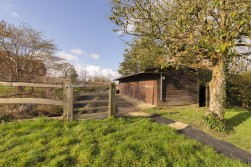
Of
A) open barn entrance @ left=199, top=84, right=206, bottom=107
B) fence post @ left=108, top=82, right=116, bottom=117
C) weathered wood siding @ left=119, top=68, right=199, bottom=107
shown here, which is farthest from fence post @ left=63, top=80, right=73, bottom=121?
open barn entrance @ left=199, top=84, right=206, bottom=107

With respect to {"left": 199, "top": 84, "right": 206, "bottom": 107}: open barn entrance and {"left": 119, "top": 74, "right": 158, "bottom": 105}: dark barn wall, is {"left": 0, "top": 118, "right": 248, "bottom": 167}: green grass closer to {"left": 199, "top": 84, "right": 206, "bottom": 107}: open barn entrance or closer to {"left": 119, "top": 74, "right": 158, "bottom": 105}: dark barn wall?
{"left": 119, "top": 74, "right": 158, "bottom": 105}: dark barn wall

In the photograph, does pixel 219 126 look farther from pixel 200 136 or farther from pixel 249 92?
pixel 249 92

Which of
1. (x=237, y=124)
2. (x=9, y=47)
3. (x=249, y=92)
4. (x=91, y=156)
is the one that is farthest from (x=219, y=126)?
(x=9, y=47)

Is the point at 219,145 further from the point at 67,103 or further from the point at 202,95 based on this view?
the point at 202,95

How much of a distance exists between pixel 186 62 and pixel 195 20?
228 cm

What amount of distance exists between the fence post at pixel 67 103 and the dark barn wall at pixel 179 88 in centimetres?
789

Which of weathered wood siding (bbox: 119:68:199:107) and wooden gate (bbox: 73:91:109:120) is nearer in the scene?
wooden gate (bbox: 73:91:109:120)

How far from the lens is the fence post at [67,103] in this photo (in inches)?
231

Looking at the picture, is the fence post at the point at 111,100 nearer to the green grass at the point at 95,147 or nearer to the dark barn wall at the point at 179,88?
the green grass at the point at 95,147

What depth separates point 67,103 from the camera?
5.89 m

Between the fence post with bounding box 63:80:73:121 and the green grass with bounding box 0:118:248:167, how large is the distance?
0.43 meters

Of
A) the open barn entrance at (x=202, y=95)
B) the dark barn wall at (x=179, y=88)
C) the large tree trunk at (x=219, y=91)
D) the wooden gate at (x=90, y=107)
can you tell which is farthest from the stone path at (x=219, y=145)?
the open barn entrance at (x=202, y=95)

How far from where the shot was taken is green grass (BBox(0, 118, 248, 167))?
3461 mm

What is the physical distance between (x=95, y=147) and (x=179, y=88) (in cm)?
1060
